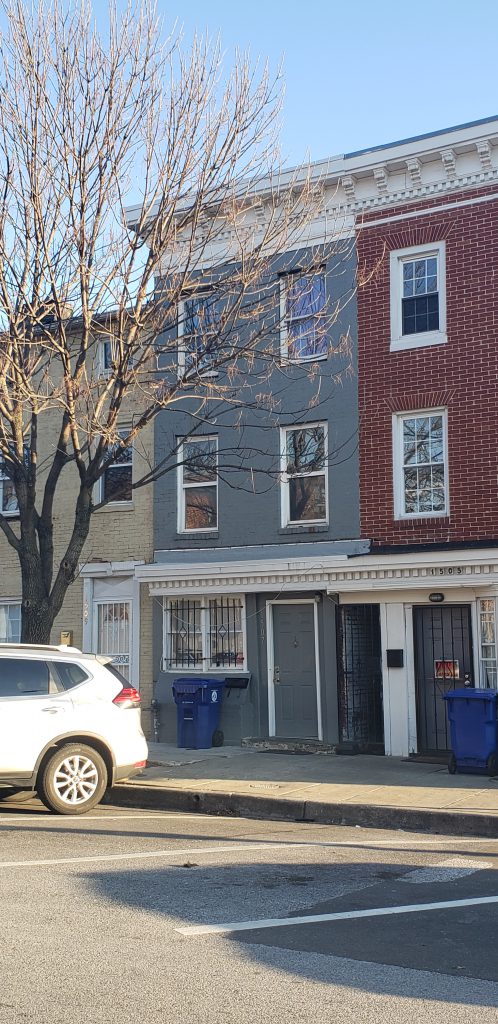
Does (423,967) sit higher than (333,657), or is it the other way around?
(333,657)

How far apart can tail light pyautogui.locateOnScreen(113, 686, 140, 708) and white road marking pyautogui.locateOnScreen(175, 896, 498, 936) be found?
496 centimetres

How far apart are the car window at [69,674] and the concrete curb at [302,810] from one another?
189 centimetres

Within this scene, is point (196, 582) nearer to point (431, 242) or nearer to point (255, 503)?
point (255, 503)

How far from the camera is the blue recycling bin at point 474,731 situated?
1328 cm

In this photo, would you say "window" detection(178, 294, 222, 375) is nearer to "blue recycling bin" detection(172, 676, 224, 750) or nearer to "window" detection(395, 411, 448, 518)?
"window" detection(395, 411, 448, 518)

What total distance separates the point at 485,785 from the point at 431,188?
8.90 m

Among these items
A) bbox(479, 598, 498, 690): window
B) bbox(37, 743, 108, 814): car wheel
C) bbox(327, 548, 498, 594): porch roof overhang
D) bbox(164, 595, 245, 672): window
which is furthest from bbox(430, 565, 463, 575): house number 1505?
bbox(37, 743, 108, 814): car wheel

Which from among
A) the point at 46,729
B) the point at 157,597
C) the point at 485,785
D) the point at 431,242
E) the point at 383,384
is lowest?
the point at 485,785

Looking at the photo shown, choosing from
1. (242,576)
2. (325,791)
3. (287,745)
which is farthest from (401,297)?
(325,791)

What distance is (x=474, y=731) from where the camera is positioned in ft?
43.9

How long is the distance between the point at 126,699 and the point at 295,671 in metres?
5.68

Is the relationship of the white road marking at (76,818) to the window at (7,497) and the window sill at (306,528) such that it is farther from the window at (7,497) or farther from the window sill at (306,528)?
the window at (7,497)

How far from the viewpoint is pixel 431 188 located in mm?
16109

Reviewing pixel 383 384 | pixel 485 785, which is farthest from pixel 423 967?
pixel 383 384
